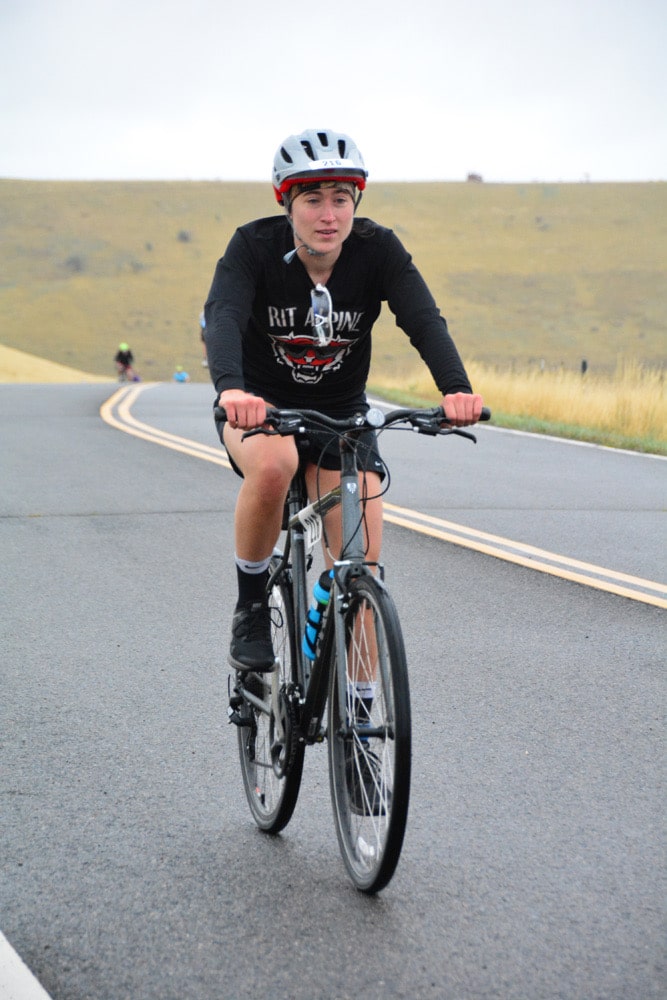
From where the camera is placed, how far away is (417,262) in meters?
83.7

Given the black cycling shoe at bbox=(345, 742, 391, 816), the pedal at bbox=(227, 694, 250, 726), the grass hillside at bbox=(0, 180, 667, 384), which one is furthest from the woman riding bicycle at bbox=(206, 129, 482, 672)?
the grass hillside at bbox=(0, 180, 667, 384)

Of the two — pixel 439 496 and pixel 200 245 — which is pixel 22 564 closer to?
pixel 439 496

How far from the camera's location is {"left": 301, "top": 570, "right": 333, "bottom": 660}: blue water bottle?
11.8 feet

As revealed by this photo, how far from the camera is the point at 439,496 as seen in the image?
1091 centimetres

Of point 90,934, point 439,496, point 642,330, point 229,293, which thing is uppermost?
point 229,293

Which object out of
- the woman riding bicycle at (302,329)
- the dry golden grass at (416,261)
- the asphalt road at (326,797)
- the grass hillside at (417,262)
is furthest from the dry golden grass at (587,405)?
the grass hillside at (417,262)

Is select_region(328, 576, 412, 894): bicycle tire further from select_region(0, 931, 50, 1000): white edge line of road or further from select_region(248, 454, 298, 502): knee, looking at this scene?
select_region(0, 931, 50, 1000): white edge line of road

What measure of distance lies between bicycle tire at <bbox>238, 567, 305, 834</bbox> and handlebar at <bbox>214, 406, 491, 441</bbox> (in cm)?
72

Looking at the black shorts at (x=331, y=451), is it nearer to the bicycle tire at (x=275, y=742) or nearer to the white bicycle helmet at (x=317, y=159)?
the bicycle tire at (x=275, y=742)

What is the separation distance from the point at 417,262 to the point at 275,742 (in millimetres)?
81635

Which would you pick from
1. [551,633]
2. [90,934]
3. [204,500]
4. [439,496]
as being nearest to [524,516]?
[439,496]

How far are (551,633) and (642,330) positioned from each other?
69276 millimetres

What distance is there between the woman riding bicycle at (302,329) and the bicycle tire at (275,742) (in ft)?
0.25

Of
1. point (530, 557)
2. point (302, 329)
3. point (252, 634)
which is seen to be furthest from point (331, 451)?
point (530, 557)
